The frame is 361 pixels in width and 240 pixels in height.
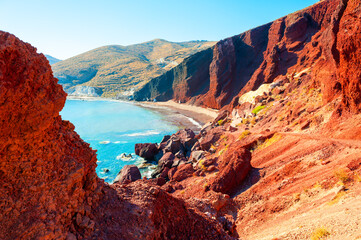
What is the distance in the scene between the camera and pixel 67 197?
183 inches

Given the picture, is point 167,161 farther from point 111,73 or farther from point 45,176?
point 111,73

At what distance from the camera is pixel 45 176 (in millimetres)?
4484

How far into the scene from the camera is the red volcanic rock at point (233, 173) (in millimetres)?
12250

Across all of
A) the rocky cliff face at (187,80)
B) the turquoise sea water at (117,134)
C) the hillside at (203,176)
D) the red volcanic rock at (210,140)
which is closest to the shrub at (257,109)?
the hillside at (203,176)

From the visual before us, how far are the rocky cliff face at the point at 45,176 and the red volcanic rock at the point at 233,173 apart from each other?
22.8 ft

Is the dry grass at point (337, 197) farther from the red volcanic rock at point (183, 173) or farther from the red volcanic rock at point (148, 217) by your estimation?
the red volcanic rock at point (183, 173)

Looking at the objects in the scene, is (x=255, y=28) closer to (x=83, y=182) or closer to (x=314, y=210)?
(x=314, y=210)

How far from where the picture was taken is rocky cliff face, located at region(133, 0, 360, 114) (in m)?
13.1

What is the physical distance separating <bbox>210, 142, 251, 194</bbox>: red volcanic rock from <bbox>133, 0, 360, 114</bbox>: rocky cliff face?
7.04 meters

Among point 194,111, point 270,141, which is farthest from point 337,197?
point 194,111

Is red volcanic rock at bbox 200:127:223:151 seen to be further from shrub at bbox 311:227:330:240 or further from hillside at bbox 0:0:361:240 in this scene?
shrub at bbox 311:227:330:240

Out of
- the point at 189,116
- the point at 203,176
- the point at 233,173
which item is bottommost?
the point at 203,176

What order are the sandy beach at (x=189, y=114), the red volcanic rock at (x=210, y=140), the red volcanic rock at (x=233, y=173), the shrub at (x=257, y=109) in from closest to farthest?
the red volcanic rock at (x=233, y=173) < the red volcanic rock at (x=210, y=140) < the shrub at (x=257, y=109) < the sandy beach at (x=189, y=114)

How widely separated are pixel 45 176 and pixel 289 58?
46.3m
